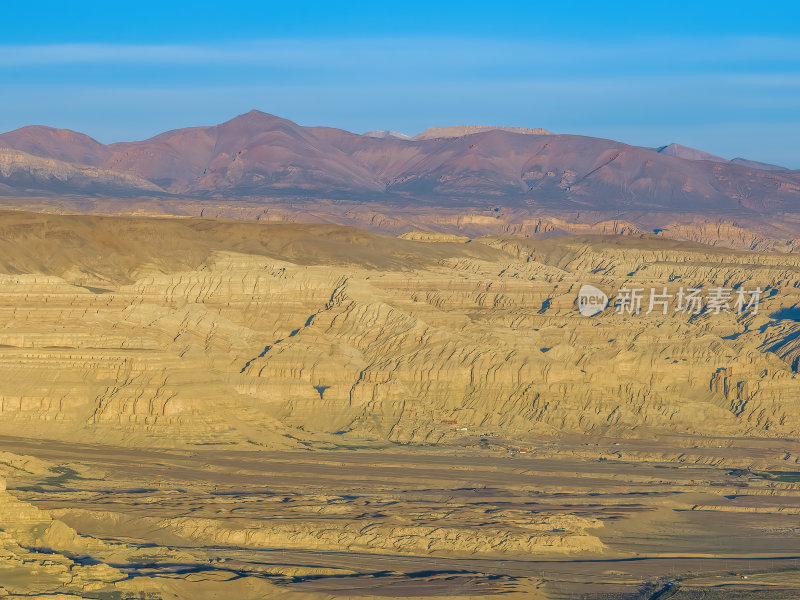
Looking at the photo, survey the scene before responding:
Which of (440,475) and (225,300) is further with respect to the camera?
(225,300)

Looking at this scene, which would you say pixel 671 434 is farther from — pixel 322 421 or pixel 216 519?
pixel 216 519

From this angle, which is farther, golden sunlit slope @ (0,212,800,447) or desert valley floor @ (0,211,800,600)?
golden sunlit slope @ (0,212,800,447)

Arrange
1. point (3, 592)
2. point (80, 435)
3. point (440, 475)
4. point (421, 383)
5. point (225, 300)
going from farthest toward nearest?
1. point (225, 300)
2. point (421, 383)
3. point (80, 435)
4. point (440, 475)
5. point (3, 592)

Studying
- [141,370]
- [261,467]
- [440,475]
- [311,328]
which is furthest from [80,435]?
[311,328]

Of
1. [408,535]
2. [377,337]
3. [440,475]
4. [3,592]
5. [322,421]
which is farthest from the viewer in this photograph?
[377,337]

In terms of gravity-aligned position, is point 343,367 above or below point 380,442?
above

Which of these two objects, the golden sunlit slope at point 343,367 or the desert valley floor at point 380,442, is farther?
the golden sunlit slope at point 343,367

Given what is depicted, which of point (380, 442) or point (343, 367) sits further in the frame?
point (343, 367)

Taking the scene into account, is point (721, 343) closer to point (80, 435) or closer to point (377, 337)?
point (377, 337)
